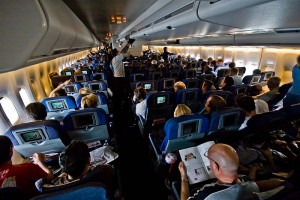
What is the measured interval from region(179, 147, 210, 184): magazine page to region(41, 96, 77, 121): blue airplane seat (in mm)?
2659

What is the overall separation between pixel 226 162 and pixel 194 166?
546 millimetres

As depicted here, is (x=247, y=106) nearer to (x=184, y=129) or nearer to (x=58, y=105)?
(x=184, y=129)

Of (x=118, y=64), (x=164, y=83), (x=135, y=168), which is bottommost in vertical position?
(x=135, y=168)

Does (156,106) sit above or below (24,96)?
above

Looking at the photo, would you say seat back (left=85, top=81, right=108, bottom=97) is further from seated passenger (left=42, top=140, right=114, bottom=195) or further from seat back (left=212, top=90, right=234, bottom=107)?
seated passenger (left=42, top=140, right=114, bottom=195)

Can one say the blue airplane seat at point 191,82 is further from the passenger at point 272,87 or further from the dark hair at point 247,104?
the dark hair at point 247,104

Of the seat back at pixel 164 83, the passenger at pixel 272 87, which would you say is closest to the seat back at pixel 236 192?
the passenger at pixel 272 87

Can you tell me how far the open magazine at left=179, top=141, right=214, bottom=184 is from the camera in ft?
6.58

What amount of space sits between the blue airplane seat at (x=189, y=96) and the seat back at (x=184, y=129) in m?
1.64

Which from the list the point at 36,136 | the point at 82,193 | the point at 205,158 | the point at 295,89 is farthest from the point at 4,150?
the point at 295,89

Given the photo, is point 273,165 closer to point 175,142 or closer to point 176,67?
point 175,142

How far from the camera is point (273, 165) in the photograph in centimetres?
260

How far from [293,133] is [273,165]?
133cm

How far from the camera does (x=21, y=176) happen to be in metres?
1.81
